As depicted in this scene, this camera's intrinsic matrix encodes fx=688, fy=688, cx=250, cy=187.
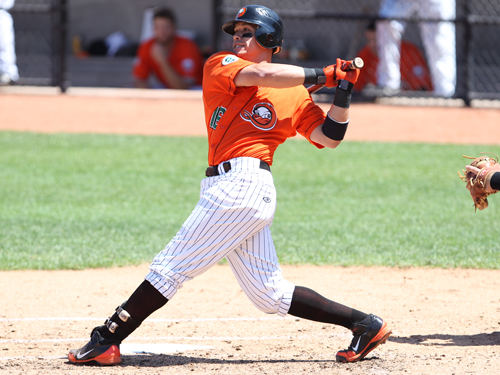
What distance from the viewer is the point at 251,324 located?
378 cm

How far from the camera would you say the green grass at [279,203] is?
17.5 feet

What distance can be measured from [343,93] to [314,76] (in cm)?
15

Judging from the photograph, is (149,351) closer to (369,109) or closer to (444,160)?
(444,160)

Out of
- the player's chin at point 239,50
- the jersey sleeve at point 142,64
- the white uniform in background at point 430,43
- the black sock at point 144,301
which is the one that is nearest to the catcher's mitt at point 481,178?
the player's chin at point 239,50

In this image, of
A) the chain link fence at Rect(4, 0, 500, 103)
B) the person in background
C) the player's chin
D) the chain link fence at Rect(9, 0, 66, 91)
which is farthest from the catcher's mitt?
the chain link fence at Rect(9, 0, 66, 91)

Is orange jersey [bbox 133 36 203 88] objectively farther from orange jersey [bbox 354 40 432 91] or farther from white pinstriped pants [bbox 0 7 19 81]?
orange jersey [bbox 354 40 432 91]

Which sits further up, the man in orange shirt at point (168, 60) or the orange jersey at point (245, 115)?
the orange jersey at point (245, 115)

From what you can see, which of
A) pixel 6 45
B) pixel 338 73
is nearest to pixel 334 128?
pixel 338 73

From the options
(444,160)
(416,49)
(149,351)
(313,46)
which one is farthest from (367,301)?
(313,46)

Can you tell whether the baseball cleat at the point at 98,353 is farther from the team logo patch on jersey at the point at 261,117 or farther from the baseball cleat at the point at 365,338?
the team logo patch on jersey at the point at 261,117

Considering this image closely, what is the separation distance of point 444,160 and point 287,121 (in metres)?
6.40

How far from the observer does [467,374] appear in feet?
9.52

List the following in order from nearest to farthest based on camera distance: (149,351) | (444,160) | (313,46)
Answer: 1. (149,351)
2. (444,160)
3. (313,46)

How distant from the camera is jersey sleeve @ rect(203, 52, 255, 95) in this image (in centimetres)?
293
